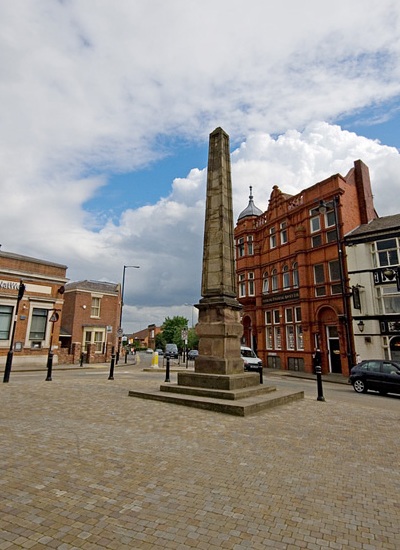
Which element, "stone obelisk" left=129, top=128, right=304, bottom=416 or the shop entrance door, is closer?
"stone obelisk" left=129, top=128, right=304, bottom=416

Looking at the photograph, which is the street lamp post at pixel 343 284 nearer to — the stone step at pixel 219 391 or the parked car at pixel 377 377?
the parked car at pixel 377 377

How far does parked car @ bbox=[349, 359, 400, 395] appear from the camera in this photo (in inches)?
520

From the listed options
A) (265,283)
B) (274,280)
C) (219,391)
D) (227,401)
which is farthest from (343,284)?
(227,401)

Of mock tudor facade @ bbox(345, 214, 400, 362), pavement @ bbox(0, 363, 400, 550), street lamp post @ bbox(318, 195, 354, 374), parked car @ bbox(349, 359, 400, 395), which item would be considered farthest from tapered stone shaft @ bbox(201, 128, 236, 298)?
mock tudor facade @ bbox(345, 214, 400, 362)

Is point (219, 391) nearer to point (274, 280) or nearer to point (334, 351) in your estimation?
point (334, 351)

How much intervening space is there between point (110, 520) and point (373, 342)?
2235 centimetres

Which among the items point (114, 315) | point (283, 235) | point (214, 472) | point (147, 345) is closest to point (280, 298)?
point (283, 235)

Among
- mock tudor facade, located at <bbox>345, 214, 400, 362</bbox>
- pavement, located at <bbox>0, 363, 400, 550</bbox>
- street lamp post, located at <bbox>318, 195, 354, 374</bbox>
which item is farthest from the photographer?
street lamp post, located at <bbox>318, 195, 354, 374</bbox>

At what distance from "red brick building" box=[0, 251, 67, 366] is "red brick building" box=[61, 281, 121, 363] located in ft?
17.2

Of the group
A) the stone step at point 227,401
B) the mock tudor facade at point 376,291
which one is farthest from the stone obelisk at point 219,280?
the mock tudor facade at point 376,291

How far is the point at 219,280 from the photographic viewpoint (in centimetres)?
988

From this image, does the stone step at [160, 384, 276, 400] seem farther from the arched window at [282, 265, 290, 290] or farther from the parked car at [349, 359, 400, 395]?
the arched window at [282, 265, 290, 290]

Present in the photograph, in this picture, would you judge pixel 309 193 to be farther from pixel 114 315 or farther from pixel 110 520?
pixel 110 520

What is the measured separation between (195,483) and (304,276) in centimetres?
2401
